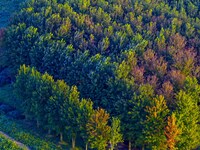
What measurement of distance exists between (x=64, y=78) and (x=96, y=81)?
6.87 m

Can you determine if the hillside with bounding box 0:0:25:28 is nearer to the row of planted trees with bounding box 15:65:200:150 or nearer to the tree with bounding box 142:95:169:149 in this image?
the row of planted trees with bounding box 15:65:200:150

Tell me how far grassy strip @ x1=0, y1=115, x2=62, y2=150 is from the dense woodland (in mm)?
2031

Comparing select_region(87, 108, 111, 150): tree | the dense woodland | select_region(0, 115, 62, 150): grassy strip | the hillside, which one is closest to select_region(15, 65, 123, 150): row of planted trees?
select_region(87, 108, 111, 150): tree

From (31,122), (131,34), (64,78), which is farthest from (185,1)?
(31,122)

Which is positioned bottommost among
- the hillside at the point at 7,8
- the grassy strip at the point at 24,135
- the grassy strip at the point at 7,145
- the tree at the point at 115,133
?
the grassy strip at the point at 7,145

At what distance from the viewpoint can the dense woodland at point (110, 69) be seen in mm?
51406

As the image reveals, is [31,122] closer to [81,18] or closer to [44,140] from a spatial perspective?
[44,140]

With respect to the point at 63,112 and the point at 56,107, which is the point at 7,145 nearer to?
the point at 56,107

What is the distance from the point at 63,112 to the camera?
53875 mm

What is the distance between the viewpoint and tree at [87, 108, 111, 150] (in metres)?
50.4

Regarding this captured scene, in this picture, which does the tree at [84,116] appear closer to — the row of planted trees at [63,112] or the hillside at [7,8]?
the row of planted trees at [63,112]

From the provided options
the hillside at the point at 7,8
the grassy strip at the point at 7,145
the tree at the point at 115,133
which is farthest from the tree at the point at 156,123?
the hillside at the point at 7,8

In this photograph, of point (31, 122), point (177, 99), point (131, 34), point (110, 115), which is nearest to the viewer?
point (177, 99)

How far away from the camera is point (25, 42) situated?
228 feet
